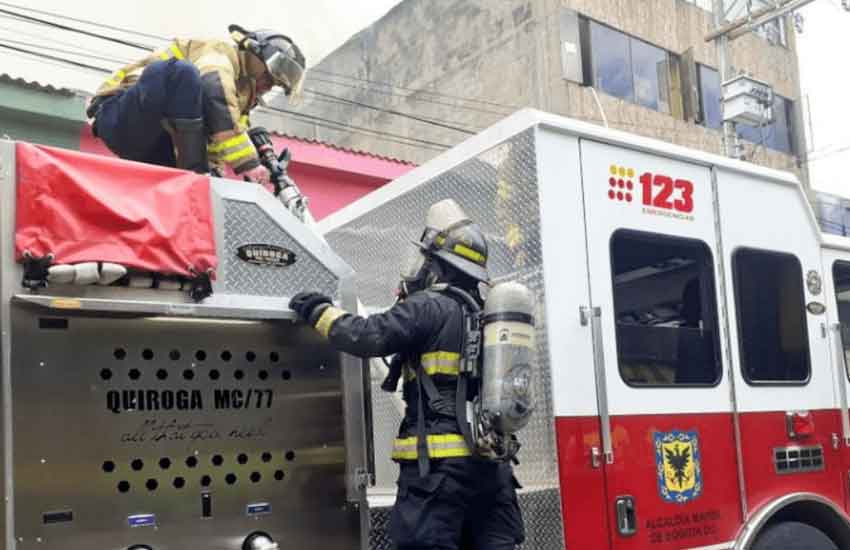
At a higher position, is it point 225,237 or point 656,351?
point 225,237

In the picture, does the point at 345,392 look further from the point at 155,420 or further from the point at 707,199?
the point at 707,199

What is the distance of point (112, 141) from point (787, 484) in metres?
3.54

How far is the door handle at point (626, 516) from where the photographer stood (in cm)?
376

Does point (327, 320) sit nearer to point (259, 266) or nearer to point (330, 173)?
point (259, 266)

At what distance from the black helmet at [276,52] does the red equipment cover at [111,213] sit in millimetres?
882

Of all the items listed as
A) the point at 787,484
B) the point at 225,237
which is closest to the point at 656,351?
the point at 787,484

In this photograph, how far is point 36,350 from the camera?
272 centimetres

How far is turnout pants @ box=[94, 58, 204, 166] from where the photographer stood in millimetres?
3488

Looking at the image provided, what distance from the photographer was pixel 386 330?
10.6ft

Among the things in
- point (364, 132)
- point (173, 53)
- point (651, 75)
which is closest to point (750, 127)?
point (651, 75)

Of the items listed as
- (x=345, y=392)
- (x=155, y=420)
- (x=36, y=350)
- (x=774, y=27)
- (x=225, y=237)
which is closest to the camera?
(x=36, y=350)

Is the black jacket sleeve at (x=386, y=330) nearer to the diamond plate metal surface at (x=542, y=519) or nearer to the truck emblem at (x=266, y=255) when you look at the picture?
the truck emblem at (x=266, y=255)

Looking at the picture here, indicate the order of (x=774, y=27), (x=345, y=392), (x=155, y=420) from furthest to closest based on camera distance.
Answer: (x=774, y=27), (x=345, y=392), (x=155, y=420)

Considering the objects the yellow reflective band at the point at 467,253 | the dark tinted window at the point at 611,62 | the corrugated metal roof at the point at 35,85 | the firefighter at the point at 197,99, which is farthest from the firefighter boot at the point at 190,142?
the dark tinted window at the point at 611,62
